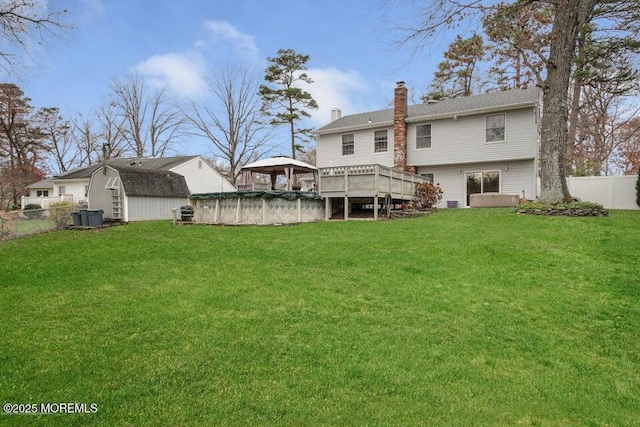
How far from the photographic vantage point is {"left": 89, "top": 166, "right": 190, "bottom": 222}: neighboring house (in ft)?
57.7

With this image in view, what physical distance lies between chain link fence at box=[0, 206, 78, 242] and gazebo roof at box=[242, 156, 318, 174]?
25.5ft

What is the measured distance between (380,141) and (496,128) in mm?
5974

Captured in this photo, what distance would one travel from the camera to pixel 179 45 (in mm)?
21578

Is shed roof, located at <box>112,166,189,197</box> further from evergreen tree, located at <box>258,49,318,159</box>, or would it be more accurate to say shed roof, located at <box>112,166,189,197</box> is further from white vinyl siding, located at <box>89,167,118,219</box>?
evergreen tree, located at <box>258,49,318,159</box>

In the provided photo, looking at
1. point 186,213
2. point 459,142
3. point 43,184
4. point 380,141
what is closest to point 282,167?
point 186,213

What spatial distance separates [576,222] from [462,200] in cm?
868

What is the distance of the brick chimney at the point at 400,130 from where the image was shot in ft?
65.3

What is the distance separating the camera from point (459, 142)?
19031 mm

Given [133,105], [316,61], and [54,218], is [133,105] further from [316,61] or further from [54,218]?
[54,218]

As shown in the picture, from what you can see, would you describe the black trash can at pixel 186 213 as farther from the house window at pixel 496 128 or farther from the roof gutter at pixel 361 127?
the house window at pixel 496 128

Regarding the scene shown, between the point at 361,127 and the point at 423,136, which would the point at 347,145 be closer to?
the point at 361,127

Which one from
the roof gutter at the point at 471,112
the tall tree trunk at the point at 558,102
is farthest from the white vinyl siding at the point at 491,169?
the tall tree trunk at the point at 558,102

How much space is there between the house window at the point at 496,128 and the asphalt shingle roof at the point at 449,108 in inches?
23.7

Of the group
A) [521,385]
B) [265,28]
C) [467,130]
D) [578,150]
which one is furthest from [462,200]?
[521,385]
